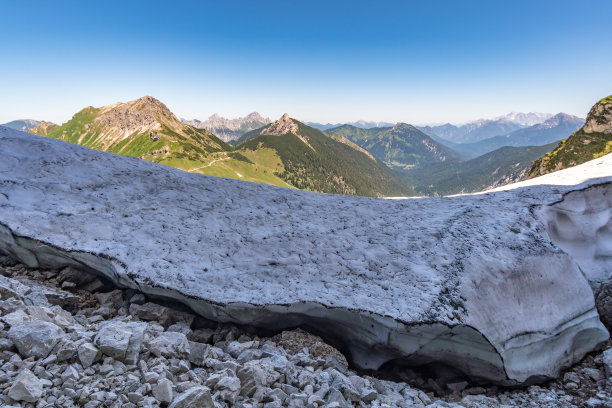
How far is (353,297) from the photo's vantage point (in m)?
8.08

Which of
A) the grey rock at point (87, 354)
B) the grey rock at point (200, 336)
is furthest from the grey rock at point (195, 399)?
the grey rock at point (200, 336)

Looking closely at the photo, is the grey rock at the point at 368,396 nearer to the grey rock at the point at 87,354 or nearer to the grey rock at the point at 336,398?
the grey rock at the point at 336,398

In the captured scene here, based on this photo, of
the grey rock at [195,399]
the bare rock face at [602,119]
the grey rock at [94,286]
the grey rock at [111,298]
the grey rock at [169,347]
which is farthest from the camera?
the bare rock face at [602,119]

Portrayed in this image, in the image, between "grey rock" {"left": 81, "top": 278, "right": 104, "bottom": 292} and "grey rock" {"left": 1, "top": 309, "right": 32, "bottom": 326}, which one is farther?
"grey rock" {"left": 81, "top": 278, "right": 104, "bottom": 292}

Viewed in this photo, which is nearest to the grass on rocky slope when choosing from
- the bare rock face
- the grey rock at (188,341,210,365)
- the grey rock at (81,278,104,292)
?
the bare rock face

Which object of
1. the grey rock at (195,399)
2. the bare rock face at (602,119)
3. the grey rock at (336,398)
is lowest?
the grey rock at (336,398)

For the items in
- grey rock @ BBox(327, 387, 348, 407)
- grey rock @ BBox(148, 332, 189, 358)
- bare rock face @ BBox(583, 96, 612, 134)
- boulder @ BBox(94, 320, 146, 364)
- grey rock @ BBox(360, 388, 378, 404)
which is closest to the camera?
boulder @ BBox(94, 320, 146, 364)

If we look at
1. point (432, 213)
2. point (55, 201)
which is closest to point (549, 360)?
point (432, 213)

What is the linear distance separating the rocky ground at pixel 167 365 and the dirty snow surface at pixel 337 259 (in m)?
0.48

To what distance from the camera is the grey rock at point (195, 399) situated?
475cm

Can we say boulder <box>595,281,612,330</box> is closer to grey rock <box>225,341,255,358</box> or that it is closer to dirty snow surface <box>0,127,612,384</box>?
dirty snow surface <box>0,127,612,384</box>

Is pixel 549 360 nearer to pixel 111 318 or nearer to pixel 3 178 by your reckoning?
pixel 111 318

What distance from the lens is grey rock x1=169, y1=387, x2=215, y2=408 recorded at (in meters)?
4.75

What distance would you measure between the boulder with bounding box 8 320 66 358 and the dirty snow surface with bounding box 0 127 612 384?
95.7 inches
